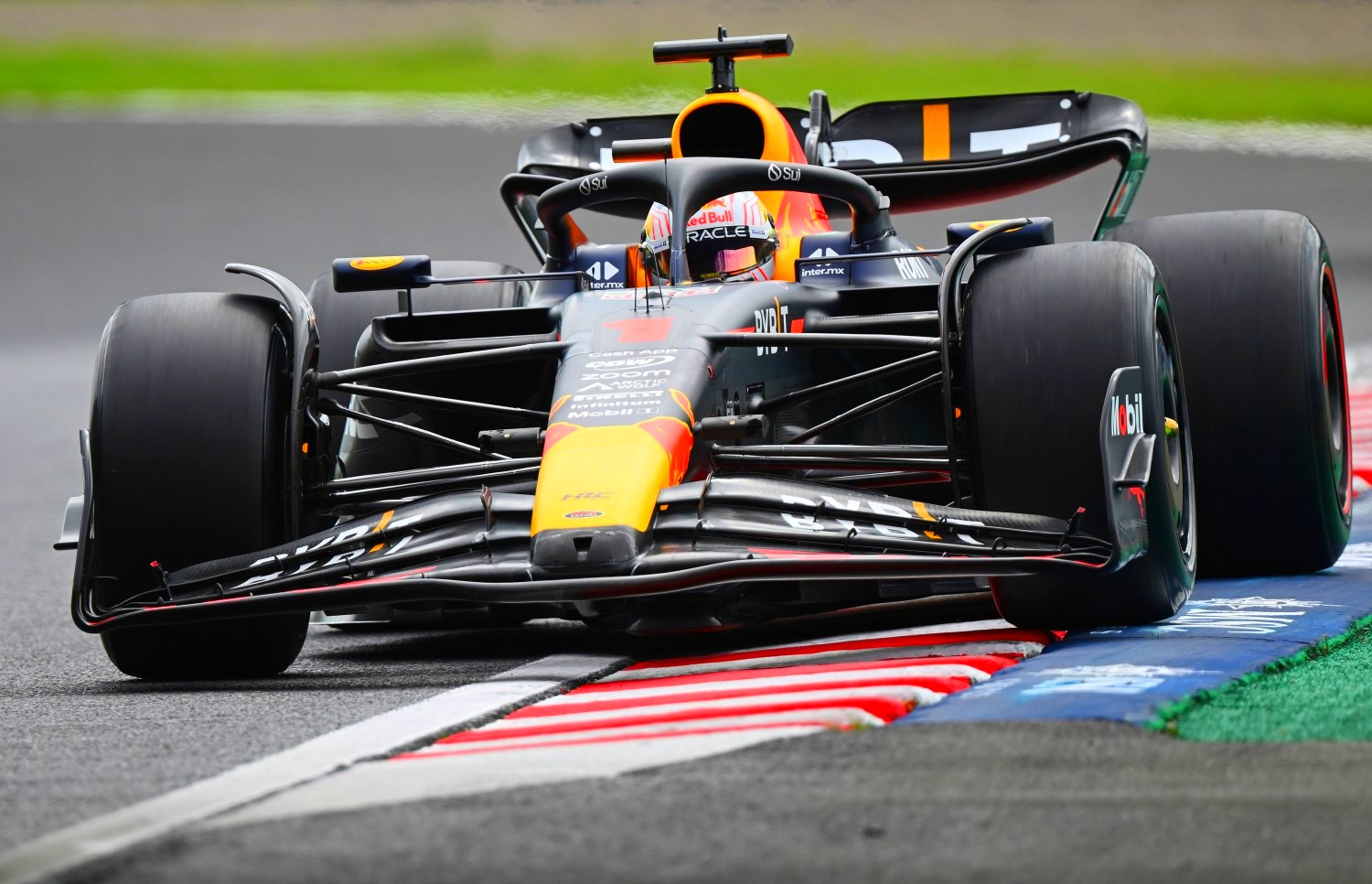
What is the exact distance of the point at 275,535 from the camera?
557cm

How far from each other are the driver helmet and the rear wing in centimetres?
192

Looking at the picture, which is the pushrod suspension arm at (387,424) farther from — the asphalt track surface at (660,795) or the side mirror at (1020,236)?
the side mirror at (1020,236)

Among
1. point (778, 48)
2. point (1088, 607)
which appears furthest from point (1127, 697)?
point (778, 48)

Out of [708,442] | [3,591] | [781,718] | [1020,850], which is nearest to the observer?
[1020,850]

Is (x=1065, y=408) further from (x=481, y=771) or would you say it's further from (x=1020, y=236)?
(x=481, y=771)

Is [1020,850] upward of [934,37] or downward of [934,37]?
downward

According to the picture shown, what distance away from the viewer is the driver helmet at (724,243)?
679 centimetres

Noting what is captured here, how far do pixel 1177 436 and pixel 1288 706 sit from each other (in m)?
1.74

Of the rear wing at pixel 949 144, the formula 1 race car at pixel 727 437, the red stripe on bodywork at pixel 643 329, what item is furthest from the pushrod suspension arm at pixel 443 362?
the rear wing at pixel 949 144

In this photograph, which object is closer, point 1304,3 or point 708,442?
point 708,442

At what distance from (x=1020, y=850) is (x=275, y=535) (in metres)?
3.08

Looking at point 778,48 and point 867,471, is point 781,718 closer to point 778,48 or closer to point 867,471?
point 867,471

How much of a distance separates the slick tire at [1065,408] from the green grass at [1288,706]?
56 centimetres

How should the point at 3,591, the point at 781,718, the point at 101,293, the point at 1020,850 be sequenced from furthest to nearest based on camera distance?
the point at 101,293 < the point at 3,591 < the point at 781,718 < the point at 1020,850
